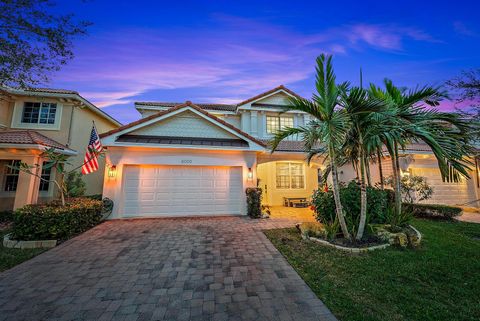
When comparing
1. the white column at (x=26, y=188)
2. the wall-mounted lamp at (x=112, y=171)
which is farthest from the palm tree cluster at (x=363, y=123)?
the white column at (x=26, y=188)

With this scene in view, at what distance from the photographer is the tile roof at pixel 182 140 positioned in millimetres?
8375

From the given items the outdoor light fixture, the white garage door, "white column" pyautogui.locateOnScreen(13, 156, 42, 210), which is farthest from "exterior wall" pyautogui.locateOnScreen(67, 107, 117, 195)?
the outdoor light fixture

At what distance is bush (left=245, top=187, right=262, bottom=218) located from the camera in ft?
27.4

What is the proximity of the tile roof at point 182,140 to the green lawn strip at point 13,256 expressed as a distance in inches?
186

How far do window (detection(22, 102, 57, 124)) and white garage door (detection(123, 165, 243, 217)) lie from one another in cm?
614

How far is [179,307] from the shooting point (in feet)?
8.91

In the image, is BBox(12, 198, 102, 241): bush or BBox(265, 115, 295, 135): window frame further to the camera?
BBox(265, 115, 295, 135): window frame

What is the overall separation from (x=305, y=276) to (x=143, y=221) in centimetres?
677

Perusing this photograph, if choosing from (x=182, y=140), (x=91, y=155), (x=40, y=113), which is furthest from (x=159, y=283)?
(x=40, y=113)

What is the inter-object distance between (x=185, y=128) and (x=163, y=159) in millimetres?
1903

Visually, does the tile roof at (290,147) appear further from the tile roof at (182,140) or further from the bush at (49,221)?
the bush at (49,221)

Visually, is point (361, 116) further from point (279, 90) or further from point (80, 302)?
point (279, 90)

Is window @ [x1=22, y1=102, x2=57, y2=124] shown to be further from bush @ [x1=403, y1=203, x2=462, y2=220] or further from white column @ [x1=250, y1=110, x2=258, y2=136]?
bush @ [x1=403, y1=203, x2=462, y2=220]

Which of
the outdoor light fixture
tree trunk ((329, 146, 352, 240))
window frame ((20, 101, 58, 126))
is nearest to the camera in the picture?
tree trunk ((329, 146, 352, 240))
